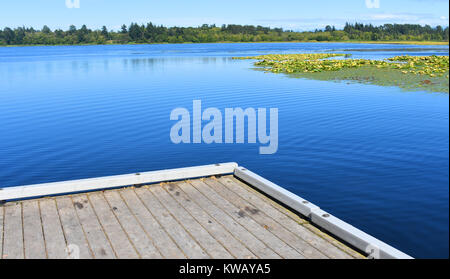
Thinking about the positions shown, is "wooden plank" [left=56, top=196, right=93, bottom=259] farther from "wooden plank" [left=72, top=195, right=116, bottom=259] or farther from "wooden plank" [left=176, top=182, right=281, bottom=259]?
"wooden plank" [left=176, top=182, right=281, bottom=259]

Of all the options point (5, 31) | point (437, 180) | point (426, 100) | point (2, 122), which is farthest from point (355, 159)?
point (5, 31)

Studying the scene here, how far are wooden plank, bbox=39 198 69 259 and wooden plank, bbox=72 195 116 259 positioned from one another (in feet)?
0.88

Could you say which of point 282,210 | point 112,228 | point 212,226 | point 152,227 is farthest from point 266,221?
point 112,228

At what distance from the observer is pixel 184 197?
6.16 m

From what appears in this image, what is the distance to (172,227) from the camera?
16.8 ft

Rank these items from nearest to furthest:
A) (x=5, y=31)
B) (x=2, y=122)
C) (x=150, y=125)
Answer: (x=150, y=125)
(x=2, y=122)
(x=5, y=31)

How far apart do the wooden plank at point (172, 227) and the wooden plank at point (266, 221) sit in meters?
0.95

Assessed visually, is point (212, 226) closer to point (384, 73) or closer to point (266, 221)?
point (266, 221)

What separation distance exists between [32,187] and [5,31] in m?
158

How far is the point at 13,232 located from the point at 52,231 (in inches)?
18.1

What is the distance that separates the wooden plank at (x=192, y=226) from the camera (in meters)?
4.53

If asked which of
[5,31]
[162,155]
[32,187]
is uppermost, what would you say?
[5,31]

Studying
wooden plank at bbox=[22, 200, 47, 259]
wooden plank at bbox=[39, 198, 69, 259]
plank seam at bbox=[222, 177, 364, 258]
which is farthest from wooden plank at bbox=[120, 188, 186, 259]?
plank seam at bbox=[222, 177, 364, 258]
